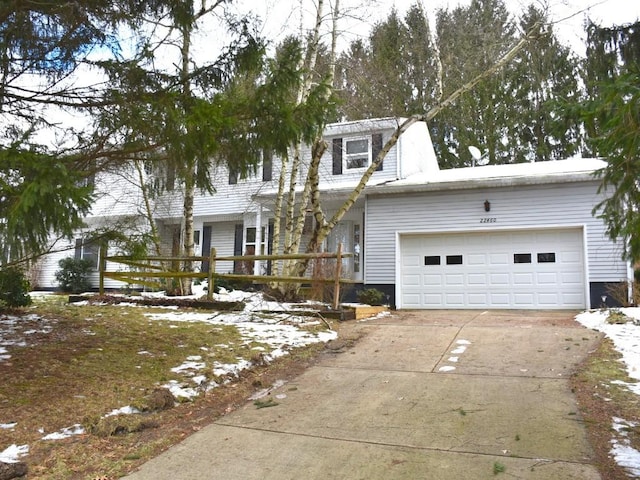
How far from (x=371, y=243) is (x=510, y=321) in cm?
608

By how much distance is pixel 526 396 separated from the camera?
5363mm

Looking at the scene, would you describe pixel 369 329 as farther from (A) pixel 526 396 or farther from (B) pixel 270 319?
(A) pixel 526 396

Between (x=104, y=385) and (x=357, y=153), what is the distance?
44.1 feet

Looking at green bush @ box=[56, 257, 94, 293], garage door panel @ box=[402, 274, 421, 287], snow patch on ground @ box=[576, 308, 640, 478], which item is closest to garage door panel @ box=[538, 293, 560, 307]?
snow patch on ground @ box=[576, 308, 640, 478]

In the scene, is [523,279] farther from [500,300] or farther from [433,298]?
[433,298]

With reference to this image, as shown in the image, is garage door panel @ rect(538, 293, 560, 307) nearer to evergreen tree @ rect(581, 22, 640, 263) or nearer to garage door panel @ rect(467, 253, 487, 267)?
garage door panel @ rect(467, 253, 487, 267)

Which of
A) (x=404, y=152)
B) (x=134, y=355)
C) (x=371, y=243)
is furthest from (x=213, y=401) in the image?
(x=404, y=152)

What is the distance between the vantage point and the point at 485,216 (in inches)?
575

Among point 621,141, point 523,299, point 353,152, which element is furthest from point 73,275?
point 621,141

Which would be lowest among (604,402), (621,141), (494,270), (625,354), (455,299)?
(604,402)

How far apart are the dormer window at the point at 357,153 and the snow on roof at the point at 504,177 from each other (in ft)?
5.72

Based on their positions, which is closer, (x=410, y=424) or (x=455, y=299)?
(x=410, y=424)

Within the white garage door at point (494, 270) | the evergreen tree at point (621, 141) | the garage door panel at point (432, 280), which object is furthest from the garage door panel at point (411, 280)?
the evergreen tree at point (621, 141)

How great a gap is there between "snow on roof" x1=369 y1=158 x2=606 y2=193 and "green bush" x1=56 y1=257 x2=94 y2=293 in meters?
11.8
